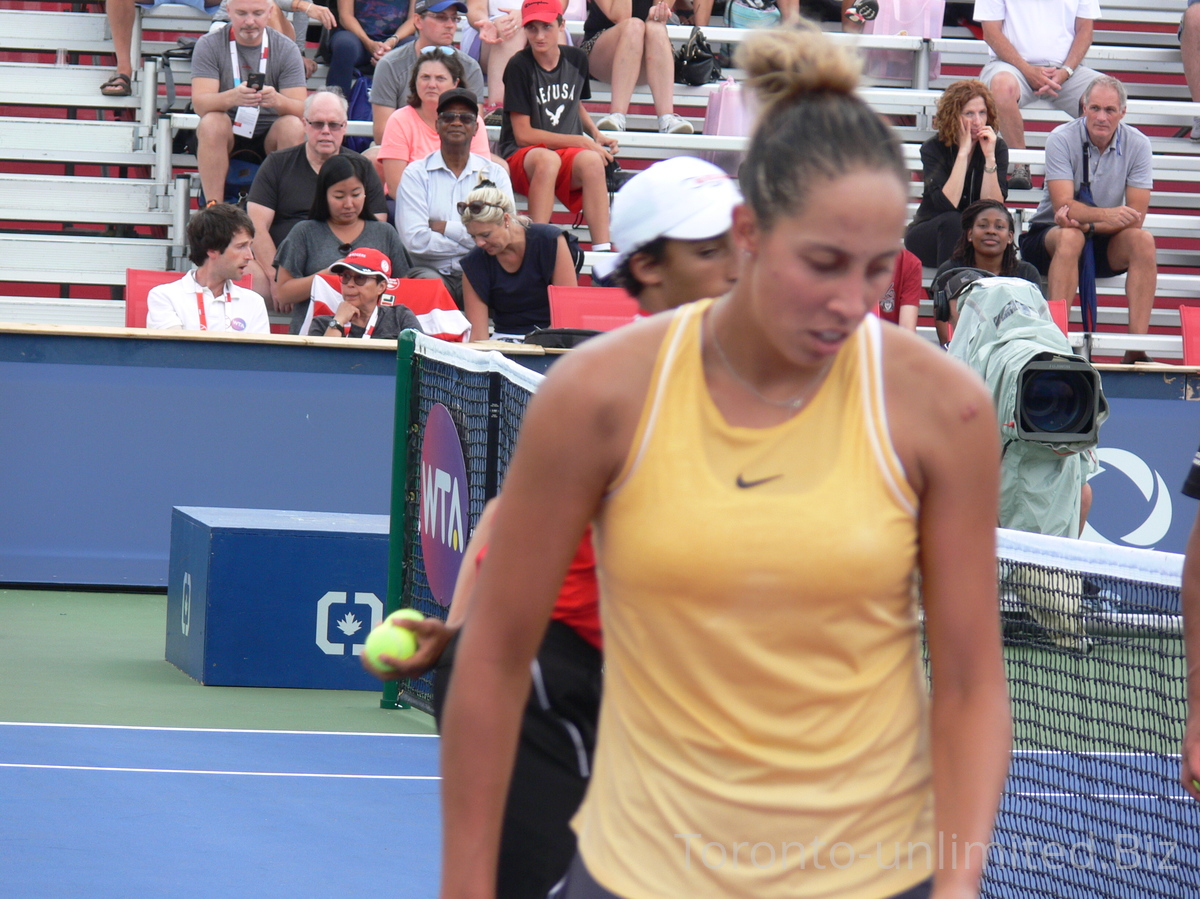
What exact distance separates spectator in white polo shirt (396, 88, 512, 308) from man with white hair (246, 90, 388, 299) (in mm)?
203

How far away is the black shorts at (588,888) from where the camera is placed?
1.65m

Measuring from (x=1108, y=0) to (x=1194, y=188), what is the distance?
1951 millimetres

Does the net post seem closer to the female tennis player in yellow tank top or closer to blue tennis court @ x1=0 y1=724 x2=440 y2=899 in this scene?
blue tennis court @ x1=0 y1=724 x2=440 y2=899

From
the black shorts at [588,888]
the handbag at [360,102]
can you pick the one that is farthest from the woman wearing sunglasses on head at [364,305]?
the black shorts at [588,888]

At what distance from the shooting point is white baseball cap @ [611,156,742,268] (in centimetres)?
240

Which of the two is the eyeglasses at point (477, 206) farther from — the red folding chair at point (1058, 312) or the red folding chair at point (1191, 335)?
the red folding chair at point (1191, 335)

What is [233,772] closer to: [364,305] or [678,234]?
[678,234]

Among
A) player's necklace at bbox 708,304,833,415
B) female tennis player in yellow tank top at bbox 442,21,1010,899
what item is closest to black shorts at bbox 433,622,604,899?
female tennis player in yellow tank top at bbox 442,21,1010,899

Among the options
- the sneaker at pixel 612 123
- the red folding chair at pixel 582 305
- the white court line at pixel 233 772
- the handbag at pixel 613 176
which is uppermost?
the sneaker at pixel 612 123

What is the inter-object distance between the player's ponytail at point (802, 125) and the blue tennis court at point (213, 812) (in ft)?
10.4

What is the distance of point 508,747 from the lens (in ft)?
5.64

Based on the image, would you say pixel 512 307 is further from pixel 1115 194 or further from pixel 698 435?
pixel 698 435

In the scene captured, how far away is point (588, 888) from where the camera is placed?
1.71 metres

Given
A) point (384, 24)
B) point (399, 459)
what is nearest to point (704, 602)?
point (399, 459)
